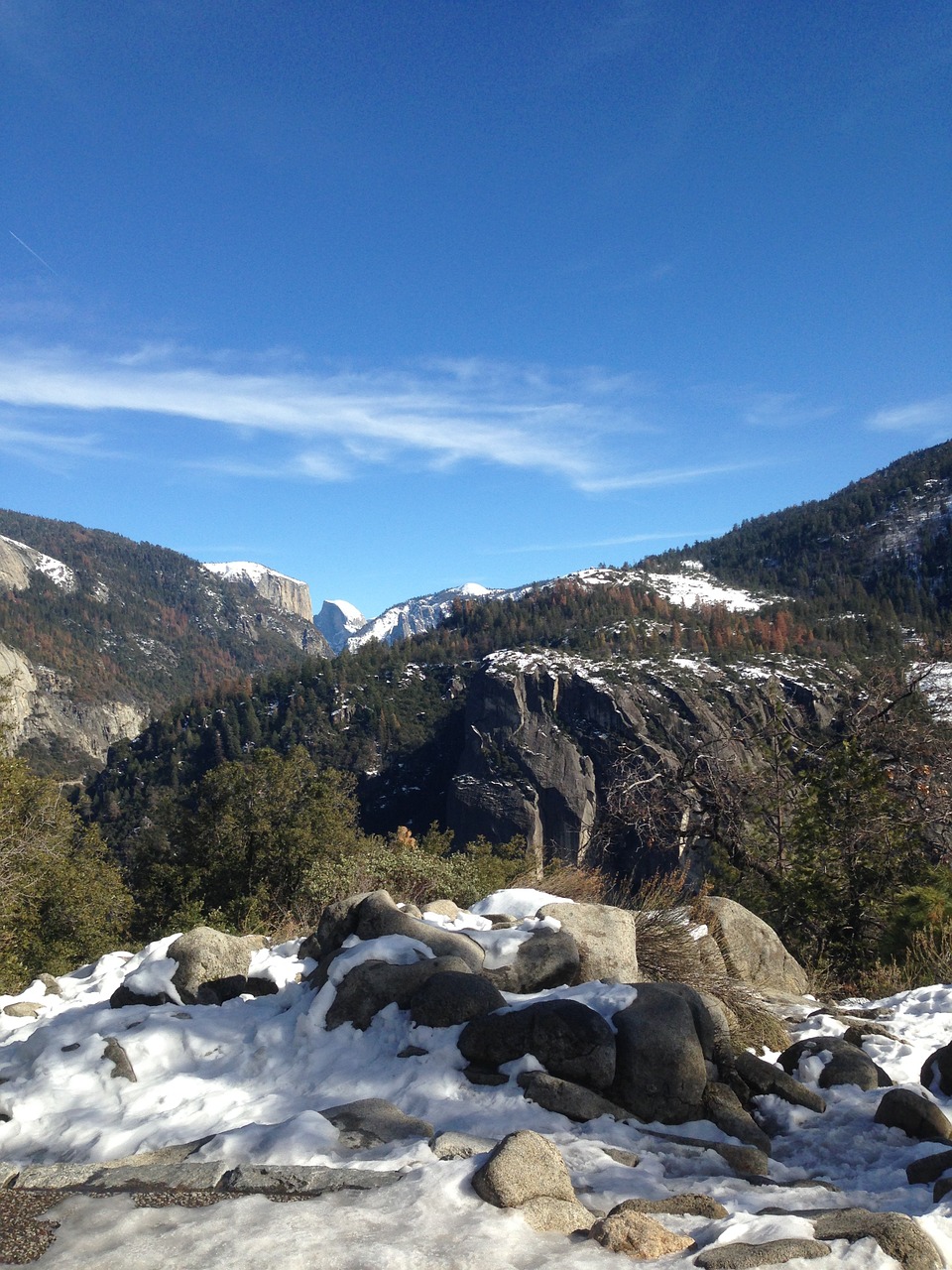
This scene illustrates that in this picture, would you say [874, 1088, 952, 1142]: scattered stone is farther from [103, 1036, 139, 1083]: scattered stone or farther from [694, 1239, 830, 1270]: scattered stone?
[103, 1036, 139, 1083]: scattered stone

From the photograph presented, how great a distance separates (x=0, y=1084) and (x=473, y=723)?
107 m

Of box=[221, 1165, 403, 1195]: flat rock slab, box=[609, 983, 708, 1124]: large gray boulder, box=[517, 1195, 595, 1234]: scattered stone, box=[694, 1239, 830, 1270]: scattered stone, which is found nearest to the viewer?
Result: box=[694, 1239, 830, 1270]: scattered stone

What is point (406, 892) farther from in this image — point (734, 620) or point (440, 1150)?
point (734, 620)

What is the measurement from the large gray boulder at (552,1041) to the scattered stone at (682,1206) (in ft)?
5.66

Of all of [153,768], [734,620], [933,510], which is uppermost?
[933,510]

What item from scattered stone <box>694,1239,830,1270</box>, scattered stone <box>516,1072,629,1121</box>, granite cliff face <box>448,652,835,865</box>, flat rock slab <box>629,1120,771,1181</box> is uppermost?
scattered stone <box>694,1239,830,1270</box>

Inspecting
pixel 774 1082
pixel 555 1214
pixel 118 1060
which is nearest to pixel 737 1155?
pixel 774 1082

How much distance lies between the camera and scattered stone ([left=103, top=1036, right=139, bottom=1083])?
6492mm

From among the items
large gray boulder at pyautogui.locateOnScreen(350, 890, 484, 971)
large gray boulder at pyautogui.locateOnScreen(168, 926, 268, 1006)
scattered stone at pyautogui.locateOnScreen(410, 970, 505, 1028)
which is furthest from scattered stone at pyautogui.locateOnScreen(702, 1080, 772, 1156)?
large gray boulder at pyautogui.locateOnScreen(168, 926, 268, 1006)

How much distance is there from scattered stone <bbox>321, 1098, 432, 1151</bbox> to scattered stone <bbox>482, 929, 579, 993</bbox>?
2234 mm

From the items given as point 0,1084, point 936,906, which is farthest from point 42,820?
point 936,906

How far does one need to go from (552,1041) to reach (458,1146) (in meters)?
1.44

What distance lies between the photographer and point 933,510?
194 metres

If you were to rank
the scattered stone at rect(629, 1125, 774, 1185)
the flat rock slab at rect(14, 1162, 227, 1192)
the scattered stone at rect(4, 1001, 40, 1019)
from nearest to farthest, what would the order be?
1. the flat rock slab at rect(14, 1162, 227, 1192)
2. the scattered stone at rect(629, 1125, 774, 1185)
3. the scattered stone at rect(4, 1001, 40, 1019)
